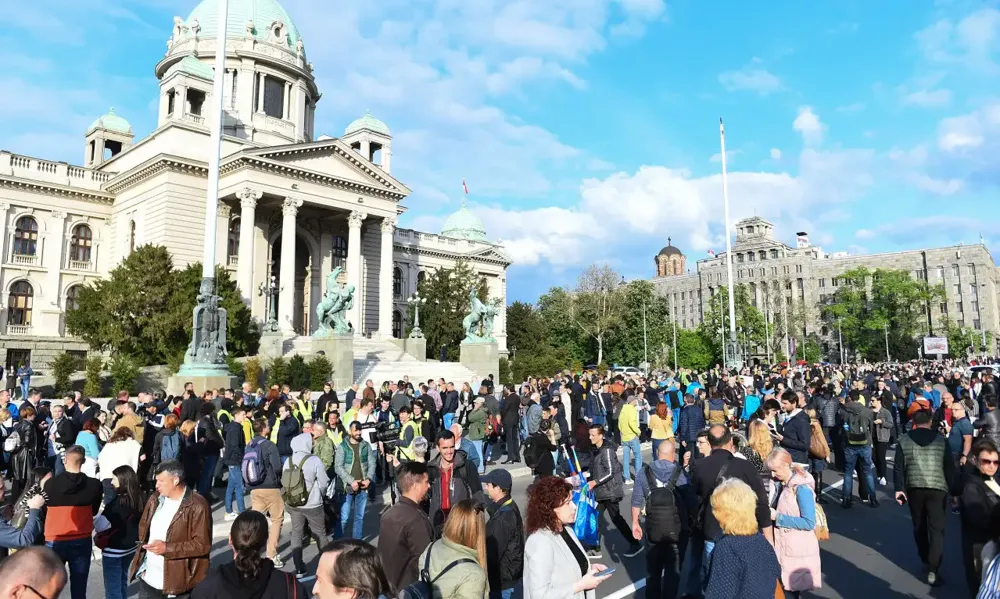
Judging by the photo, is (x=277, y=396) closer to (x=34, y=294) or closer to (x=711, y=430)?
(x=711, y=430)

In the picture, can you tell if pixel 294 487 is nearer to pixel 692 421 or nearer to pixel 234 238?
pixel 692 421

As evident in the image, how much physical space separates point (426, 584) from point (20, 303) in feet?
161

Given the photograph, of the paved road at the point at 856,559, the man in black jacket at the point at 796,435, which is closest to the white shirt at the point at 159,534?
the paved road at the point at 856,559

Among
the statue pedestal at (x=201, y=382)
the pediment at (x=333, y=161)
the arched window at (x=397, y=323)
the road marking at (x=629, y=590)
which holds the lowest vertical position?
the road marking at (x=629, y=590)

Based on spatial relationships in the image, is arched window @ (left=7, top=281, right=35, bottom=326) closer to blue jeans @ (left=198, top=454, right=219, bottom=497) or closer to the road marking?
blue jeans @ (left=198, top=454, right=219, bottom=497)

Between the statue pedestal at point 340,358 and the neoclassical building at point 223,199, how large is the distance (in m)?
10.4

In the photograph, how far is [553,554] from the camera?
430 centimetres

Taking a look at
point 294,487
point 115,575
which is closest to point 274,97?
point 294,487

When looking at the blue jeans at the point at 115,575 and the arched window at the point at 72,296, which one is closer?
the blue jeans at the point at 115,575

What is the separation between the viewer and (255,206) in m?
42.7

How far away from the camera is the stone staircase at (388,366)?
36031mm

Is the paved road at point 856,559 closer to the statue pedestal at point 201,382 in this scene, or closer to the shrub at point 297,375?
the statue pedestal at point 201,382

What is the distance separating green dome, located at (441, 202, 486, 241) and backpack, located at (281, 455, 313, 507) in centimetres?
6743

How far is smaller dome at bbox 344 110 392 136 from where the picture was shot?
184ft
